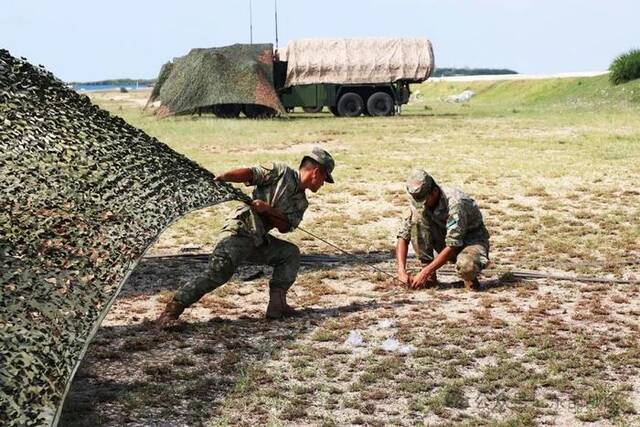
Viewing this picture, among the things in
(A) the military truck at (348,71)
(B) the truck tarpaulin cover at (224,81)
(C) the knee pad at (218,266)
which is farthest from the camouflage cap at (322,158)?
(A) the military truck at (348,71)

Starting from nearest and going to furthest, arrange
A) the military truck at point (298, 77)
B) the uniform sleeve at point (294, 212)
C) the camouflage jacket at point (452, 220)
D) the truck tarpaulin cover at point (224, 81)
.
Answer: the uniform sleeve at point (294, 212)
the camouflage jacket at point (452, 220)
the truck tarpaulin cover at point (224, 81)
the military truck at point (298, 77)

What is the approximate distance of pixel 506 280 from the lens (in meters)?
8.66

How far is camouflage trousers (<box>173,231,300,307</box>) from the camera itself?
23.5ft

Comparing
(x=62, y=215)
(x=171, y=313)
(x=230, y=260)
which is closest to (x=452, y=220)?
(x=230, y=260)

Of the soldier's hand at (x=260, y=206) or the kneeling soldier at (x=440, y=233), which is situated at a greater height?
the soldier's hand at (x=260, y=206)

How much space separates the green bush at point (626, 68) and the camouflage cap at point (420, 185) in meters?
32.5

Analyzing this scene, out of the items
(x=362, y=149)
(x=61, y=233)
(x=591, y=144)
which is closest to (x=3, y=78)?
(x=61, y=233)

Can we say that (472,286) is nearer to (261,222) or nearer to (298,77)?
(261,222)

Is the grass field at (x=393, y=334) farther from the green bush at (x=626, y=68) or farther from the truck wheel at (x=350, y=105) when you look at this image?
the green bush at (x=626, y=68)

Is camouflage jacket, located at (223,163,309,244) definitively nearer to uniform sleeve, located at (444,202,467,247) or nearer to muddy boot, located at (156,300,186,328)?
muddy boot, located at (156,300,186,328)

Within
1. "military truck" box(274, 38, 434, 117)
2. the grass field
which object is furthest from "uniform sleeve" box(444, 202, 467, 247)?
"military truck" box(274, 38, 434, 117)

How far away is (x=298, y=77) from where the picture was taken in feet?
99.7

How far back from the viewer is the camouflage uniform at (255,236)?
717 centimetres

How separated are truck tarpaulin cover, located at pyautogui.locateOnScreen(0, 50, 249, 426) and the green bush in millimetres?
33926
